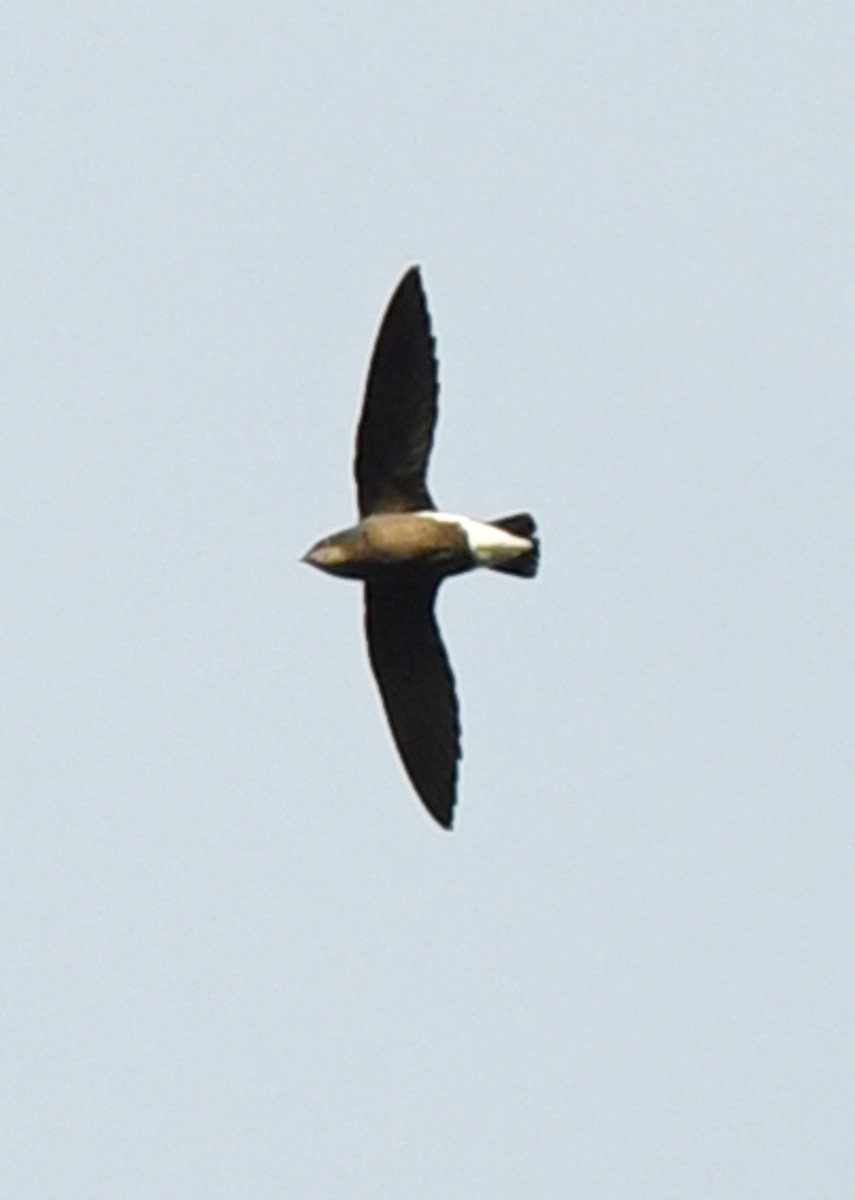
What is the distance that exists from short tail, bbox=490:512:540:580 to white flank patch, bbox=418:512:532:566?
0.05 metres

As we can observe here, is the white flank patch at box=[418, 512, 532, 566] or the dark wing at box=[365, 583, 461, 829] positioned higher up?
the white flank patch at box=[418, 512, 532, 566]

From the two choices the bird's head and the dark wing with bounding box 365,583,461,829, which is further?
the dark wing with bounding box 365,583,461,829

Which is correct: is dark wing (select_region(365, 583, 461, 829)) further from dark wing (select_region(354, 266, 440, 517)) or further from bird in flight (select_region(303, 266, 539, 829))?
dark wing (select_region(354, 266, 440, 517))

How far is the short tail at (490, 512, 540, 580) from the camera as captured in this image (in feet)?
94.8

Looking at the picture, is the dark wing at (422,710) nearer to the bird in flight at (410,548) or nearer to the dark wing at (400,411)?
the bird in flight at (410,548)

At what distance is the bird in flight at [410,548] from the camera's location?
2873cm

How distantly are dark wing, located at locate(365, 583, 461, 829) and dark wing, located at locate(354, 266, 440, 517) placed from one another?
2.14 ft

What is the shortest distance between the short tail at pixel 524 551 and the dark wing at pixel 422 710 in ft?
1.86

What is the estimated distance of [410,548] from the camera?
2869 cm

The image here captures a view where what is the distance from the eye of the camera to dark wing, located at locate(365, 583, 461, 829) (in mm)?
29297

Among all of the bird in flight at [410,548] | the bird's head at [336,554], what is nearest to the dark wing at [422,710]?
the bird in flight at [410,548]

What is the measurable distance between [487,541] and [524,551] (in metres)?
0.23

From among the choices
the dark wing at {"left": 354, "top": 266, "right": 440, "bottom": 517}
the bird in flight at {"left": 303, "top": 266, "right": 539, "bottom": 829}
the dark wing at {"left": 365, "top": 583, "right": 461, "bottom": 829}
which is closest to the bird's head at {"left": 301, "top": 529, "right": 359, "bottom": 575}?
the bird in flight at {"left": 303, "top": 266, "right": 539, "bottom": 829}

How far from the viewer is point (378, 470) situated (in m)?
28.9
